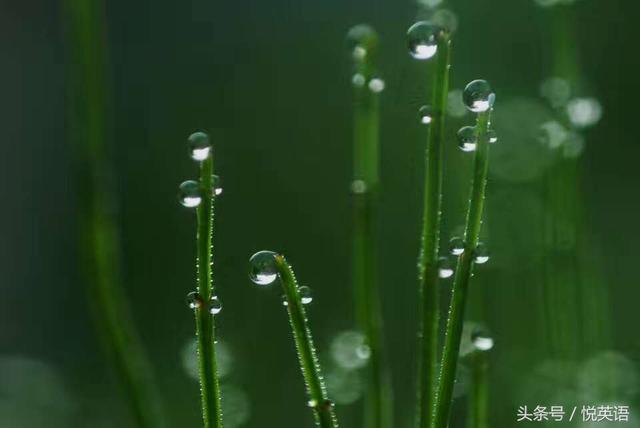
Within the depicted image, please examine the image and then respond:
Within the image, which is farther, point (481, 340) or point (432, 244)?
point (481, 340)

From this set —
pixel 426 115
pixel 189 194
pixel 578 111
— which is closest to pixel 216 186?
pixel 189 194

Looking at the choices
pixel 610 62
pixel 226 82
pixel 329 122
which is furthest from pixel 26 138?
pixel 610 62

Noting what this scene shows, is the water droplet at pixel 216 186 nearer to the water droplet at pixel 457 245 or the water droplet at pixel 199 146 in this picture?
the water droplet at pixel 199 146

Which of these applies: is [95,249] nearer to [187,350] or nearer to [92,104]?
[92,104]

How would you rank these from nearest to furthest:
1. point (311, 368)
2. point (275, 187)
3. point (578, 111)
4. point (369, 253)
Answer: point (311, 368) < point (369, 253) < point (578, 111) < point (275, 187)

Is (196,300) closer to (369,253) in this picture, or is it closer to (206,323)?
(206,323)

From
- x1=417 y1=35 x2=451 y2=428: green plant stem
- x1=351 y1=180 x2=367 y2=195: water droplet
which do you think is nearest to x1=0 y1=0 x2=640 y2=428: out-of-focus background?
x1=351 y1=180 x2=367 y2=195: water droplet
